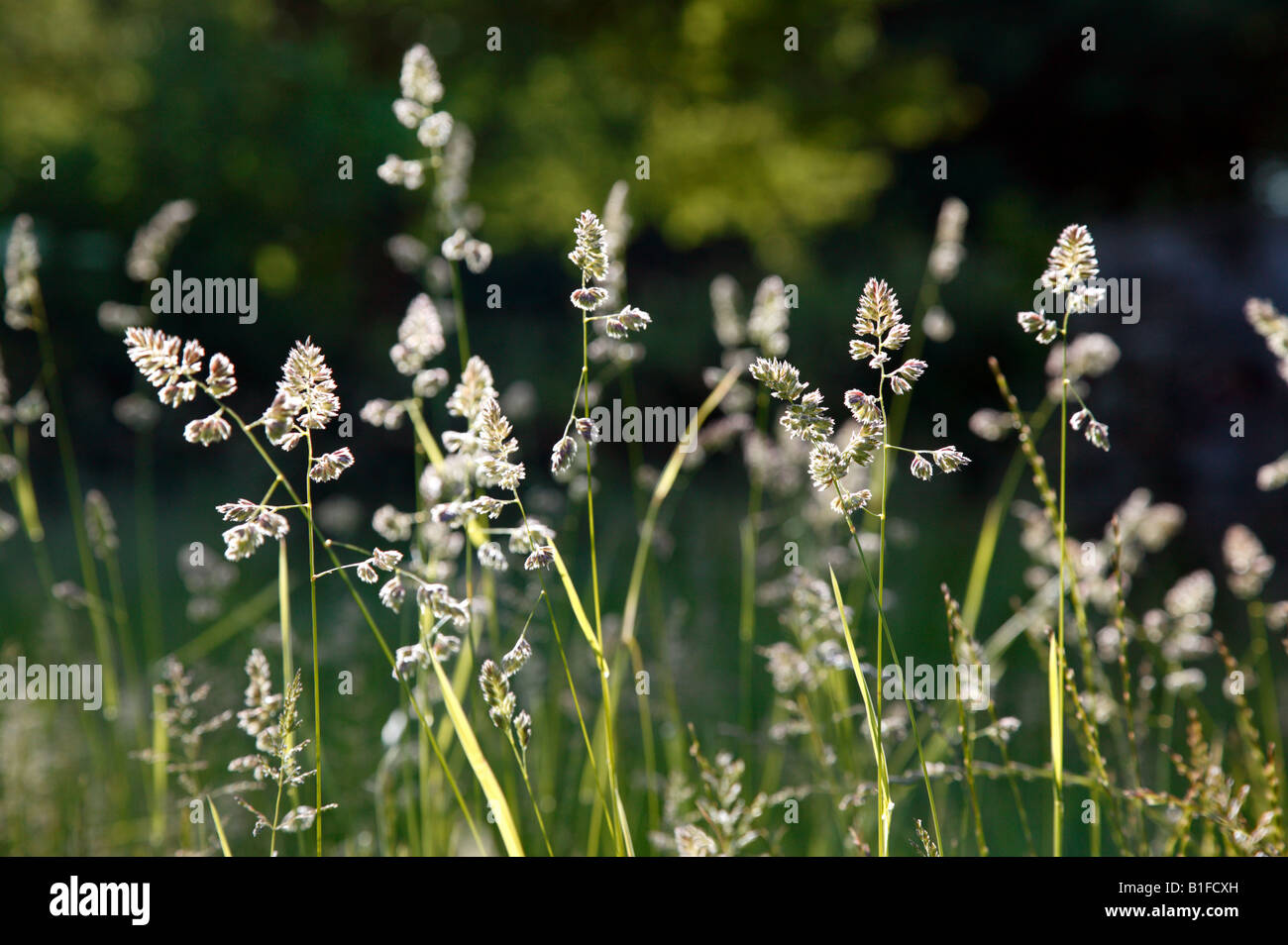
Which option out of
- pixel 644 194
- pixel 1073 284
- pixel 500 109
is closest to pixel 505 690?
pixel 1073 284

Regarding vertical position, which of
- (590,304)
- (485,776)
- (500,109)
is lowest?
(485,776)

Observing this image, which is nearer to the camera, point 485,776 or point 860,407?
point 860,407

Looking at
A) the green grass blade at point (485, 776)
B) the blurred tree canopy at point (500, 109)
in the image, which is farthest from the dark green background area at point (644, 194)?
the green grass blade at point (485, 776)

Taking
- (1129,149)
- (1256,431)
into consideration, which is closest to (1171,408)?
(1256,431)

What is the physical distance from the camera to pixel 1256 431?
23.0ft

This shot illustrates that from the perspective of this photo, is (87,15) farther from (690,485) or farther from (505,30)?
(690,485)

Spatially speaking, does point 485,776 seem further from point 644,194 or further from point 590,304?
point 644,194

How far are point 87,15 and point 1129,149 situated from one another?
9.50 m

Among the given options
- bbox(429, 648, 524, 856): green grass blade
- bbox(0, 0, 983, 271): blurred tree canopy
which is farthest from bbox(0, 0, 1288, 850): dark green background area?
bbox(429, 648, 524, 856): green grass blade

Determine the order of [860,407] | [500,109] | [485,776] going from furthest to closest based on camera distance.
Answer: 1. [500,109]
2. [485,776]
3. [860,407]

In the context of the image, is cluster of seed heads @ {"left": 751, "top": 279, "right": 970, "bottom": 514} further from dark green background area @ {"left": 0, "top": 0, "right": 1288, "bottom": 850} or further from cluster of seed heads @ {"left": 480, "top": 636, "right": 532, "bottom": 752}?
dark green background area @ {"left": 0, "top": 0, "right": 1288, "bottom": 850}

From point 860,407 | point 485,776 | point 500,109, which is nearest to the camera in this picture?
point 860,407

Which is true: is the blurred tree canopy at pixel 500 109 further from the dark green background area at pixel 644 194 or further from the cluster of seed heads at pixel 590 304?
the cluster of seed heads at pixel 590 304

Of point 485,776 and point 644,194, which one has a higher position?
point 644,194
